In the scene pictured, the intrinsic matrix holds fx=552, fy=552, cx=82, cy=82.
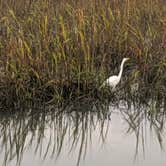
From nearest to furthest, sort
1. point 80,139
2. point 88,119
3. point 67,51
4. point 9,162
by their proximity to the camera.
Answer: point 9,162, point 80,139, point 88,119, point 67,51

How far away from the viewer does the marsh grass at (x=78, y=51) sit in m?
5.15

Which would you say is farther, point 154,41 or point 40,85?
point 154,41

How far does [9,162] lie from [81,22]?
1880mm

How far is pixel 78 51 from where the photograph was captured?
5367mm

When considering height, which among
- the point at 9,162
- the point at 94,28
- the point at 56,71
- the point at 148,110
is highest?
the point at 94,28

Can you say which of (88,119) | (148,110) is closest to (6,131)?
(88,119)

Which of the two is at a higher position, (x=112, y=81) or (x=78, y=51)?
(x=78, y=51)

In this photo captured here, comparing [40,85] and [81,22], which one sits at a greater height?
[81,22]

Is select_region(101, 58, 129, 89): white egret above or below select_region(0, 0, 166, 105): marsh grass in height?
below

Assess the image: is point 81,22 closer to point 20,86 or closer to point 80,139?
point 20,86

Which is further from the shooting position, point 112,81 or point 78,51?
point 78,51

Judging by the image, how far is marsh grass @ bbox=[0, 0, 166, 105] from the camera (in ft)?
16.9

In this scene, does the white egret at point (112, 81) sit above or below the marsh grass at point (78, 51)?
below

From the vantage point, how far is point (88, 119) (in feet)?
16.3
